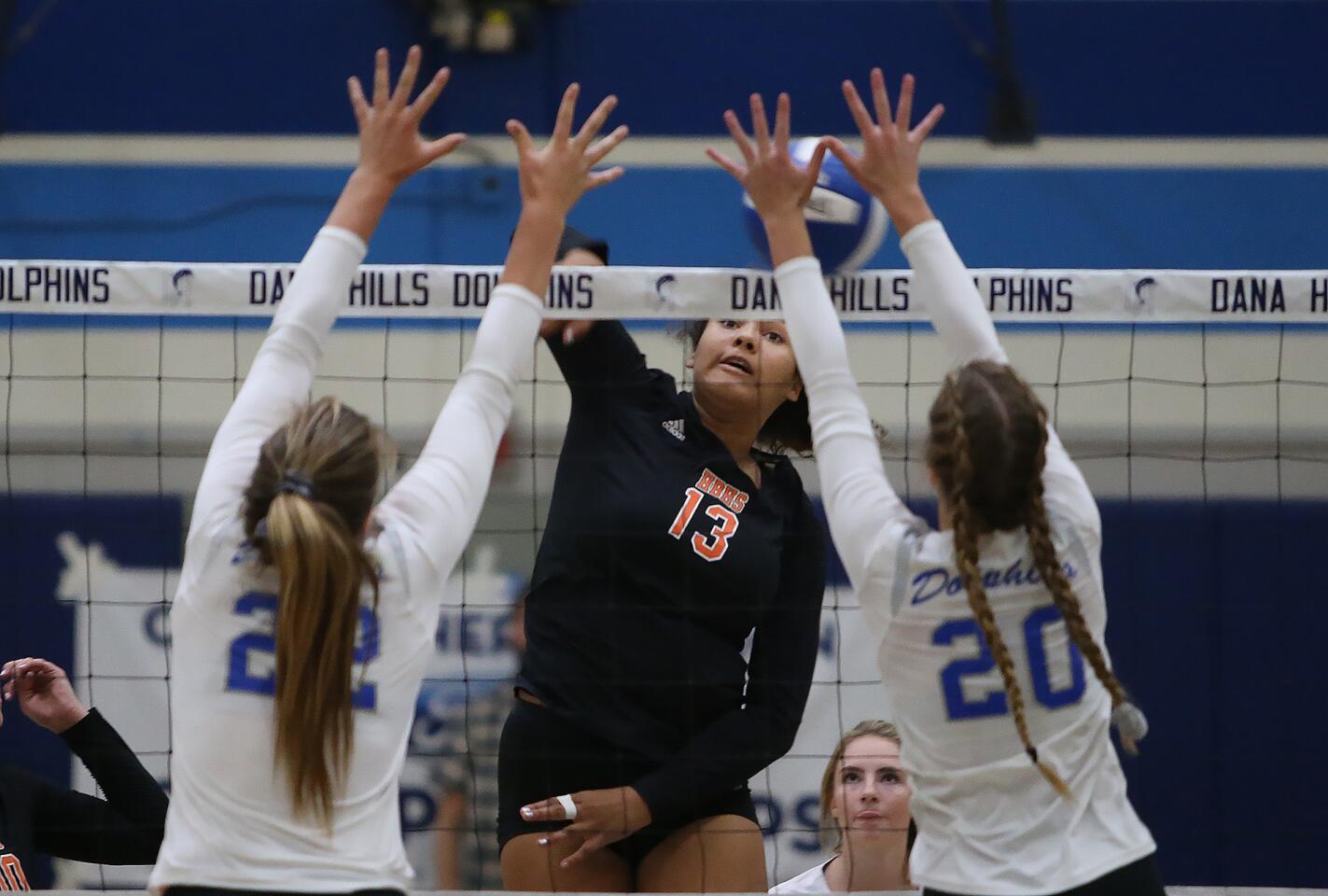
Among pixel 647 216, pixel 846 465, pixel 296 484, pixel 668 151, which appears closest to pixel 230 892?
pixel 296 484

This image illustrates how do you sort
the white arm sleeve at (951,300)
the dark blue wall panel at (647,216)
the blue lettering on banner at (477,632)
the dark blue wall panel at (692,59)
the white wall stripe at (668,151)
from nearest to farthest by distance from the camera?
the white arm sleeve at (951,300) < the blue lettering on banner at (477,632) < the dark blue wall panel at (647,216) < the white wall stripe at (668,151) < the dark blue wall panel at (692,59)

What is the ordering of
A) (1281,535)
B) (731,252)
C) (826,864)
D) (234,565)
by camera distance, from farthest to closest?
(731,252) < (1281,535) < (826,864) < (234,565)

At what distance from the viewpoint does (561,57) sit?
23.4ft

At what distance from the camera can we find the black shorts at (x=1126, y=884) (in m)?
2.12

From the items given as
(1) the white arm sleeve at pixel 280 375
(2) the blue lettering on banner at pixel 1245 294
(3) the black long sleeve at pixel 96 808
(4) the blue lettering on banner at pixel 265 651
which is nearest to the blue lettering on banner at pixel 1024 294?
(2) the blue lettering on banner at pixel 1245 294

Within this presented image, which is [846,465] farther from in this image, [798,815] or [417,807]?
[417,807]

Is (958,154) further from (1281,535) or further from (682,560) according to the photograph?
(682,560)

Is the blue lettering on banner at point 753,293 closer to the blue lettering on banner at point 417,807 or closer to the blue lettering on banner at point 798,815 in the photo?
the blue lettering on banner at point 798,815

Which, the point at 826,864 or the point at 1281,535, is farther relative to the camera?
the point at 1281,535

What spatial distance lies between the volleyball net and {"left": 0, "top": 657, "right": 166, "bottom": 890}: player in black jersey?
1.91 m

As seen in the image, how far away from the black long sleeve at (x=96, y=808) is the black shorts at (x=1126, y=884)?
194cm

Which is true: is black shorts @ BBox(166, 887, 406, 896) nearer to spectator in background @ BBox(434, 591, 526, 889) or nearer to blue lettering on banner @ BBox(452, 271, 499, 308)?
blue lettering on banner @ BBox(452, 271, 499, 308)

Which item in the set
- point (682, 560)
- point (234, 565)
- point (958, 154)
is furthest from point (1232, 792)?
point (234, 565)

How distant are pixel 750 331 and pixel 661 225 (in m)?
3.66
